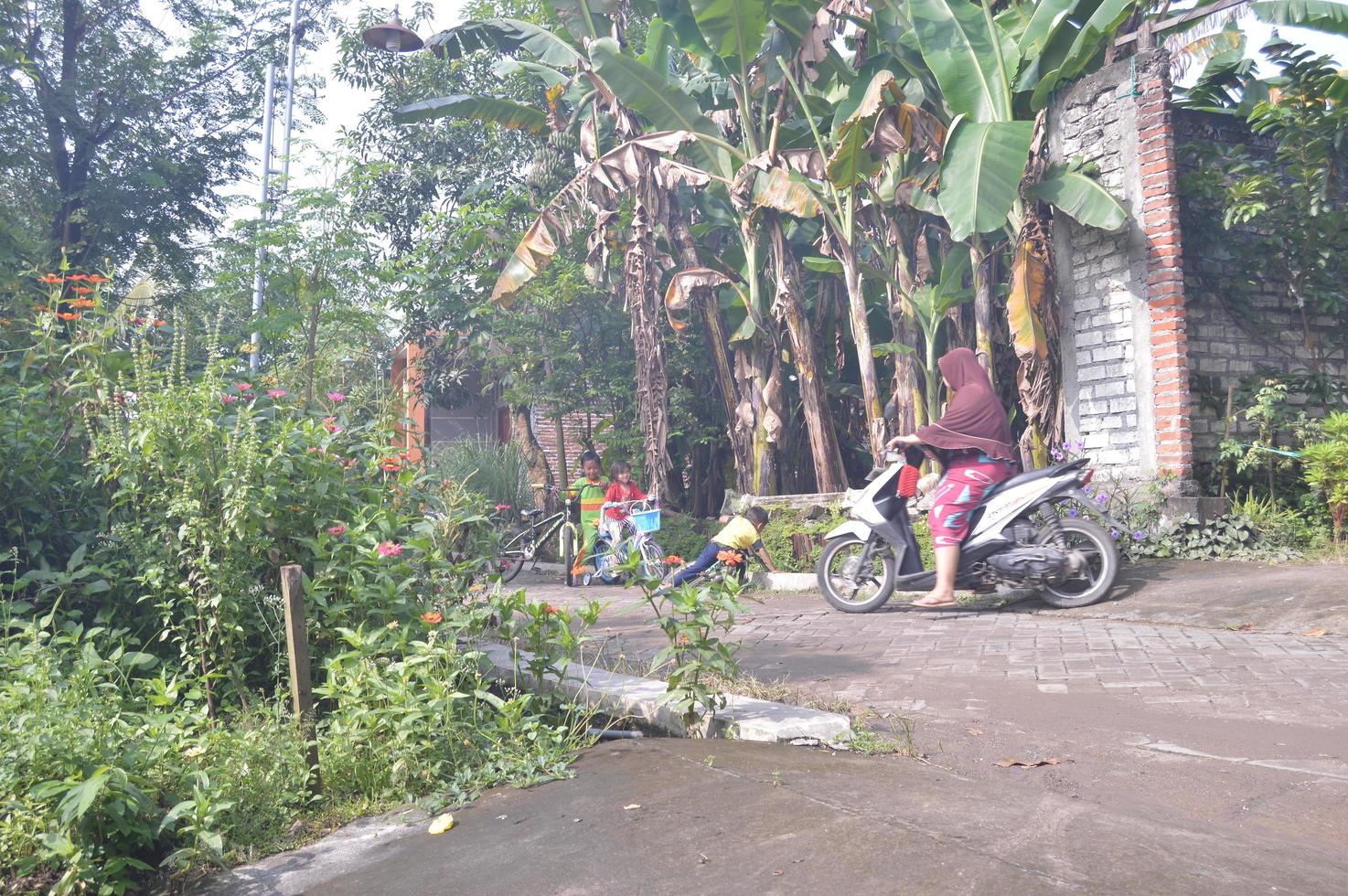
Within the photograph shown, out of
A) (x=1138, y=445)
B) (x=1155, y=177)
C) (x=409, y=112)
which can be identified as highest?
(x=409, y=112)

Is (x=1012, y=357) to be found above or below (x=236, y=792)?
above

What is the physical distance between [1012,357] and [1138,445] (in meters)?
2.57

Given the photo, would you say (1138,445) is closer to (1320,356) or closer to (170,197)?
(1320,356)

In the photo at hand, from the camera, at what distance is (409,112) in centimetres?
1416

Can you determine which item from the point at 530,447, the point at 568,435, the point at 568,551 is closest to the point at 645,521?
the point at 568,551

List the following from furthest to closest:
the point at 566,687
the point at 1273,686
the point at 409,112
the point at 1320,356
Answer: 1. the point at 409,112
2. the point at 1320,356
3. the point at 1273,686
4. the point at 566,687

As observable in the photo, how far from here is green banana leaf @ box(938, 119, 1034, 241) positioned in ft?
29.6

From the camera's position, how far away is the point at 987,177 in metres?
9.03

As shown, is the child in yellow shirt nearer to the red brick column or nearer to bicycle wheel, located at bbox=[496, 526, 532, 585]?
bicycle wheel, located at bbox=[496, 526, 532, 585]

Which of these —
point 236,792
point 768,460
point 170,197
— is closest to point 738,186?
point 768,460

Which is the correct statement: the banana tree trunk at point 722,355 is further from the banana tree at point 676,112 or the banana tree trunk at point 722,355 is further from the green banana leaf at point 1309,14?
the green banana leaf at point 1309,14

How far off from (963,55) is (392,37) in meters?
8.75

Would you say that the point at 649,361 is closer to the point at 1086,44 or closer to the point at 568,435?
the point at 1086,44

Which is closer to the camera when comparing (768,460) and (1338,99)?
(1338,99)
